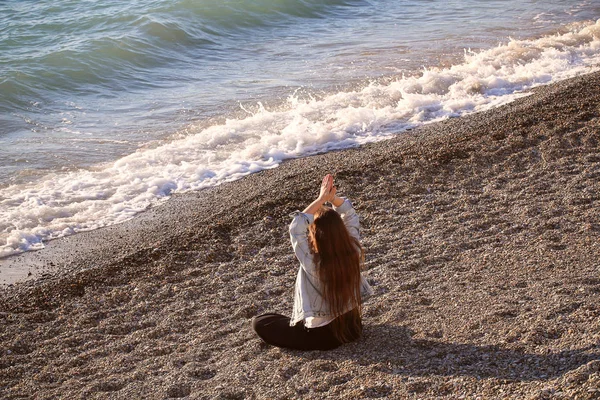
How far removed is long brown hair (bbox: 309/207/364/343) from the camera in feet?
15.5

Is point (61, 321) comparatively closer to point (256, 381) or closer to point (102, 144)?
point (256, 381)

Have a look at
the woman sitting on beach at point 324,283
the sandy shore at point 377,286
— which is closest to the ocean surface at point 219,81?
the sandy shore at point 377,286

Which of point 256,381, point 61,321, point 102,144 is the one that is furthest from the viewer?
point 102,144

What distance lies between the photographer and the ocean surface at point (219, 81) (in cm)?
977

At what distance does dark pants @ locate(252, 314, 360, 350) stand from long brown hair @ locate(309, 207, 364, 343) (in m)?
0.07

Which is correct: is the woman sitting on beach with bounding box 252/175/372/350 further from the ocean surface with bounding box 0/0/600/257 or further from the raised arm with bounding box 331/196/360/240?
the ocean surface with bounding box 0/0/600/257

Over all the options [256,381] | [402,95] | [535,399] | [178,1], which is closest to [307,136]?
[402,95]

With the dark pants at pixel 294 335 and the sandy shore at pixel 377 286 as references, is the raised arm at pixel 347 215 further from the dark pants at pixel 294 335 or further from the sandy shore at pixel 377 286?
the sandy shore at pixel 377 286

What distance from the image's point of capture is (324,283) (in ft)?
15.8

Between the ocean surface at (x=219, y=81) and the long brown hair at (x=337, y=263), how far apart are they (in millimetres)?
4257

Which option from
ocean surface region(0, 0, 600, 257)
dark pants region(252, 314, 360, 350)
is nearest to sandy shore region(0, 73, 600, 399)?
dark pants region(252, 314, 360, 350)

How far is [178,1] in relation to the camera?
2092 centimetres

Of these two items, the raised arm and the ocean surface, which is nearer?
the raised arm

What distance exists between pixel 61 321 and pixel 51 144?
6086 mm
